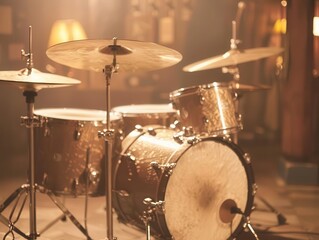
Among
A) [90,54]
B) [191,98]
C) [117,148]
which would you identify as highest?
[90,54]

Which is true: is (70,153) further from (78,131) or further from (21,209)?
(21,209)

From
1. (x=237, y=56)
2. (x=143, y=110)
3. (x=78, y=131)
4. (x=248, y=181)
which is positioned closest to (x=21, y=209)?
(x=78, y=131)

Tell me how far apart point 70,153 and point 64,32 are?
2.36 metres

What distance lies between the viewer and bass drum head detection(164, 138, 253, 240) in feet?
8.05

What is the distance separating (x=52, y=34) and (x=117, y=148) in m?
2.25

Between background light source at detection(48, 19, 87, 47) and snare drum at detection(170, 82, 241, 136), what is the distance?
2.36 metres

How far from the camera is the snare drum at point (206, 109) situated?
2680 mm

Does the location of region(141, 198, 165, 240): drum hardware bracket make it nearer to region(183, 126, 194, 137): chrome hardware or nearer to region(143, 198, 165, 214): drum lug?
region(143, 198, 165, 214): drum lug

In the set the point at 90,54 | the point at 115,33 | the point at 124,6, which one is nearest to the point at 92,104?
the point at 115,33

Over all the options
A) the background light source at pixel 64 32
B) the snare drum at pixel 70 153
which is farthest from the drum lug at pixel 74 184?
the background light source at pixel 64 32

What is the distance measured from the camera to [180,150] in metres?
2.45

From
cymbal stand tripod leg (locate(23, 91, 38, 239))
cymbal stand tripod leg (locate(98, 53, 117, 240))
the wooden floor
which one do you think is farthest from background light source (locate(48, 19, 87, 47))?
cymbal stand tripod leg (locate(98, 53, 117, 240))

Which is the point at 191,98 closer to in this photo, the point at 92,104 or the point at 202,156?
the point at 202,156

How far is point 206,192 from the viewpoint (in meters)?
2.55
